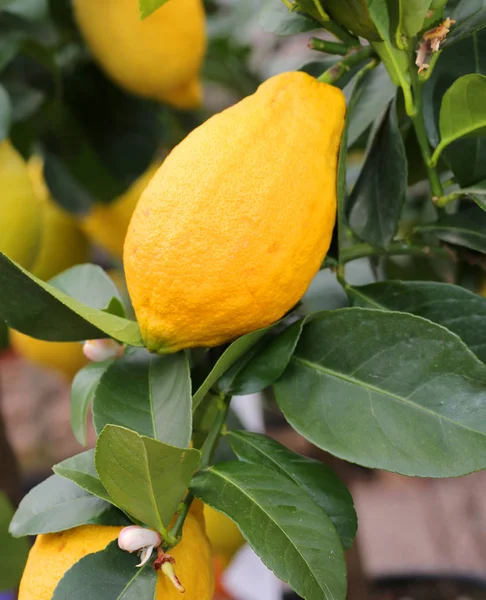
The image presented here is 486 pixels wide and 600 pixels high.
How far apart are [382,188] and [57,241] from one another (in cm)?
58

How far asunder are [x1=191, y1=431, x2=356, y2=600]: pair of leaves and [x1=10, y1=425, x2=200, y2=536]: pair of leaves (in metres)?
0.03

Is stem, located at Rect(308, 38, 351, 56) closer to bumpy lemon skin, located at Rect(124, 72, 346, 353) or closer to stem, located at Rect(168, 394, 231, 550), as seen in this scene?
bumpy lemon skin, located at Rect(124, 72, 346, 353)

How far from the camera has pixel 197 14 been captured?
745 millimetres

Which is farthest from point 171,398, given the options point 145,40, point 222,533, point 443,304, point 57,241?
point 57,241

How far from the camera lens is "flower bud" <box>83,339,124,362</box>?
0.42 meters

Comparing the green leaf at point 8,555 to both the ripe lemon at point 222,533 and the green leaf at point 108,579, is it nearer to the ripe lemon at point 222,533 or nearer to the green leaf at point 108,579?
the ripe lemon at point 222,533

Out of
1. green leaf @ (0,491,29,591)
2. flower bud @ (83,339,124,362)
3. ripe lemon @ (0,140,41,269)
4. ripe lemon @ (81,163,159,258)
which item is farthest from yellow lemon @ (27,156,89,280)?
flower bud @ (83,339,124,362)

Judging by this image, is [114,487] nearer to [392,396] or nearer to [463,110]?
[392,396]

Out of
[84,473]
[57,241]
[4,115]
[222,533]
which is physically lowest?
[222,533]

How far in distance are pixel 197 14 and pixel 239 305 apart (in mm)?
493

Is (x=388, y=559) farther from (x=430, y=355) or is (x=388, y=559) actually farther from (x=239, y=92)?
(x=430, y=355)

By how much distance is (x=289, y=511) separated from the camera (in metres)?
0.34

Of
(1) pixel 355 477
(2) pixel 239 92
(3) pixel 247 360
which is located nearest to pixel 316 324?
(3) pixel 247 360

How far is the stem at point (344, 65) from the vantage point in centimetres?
41
